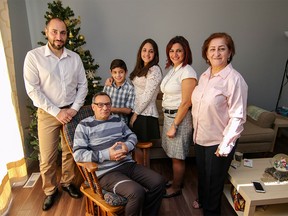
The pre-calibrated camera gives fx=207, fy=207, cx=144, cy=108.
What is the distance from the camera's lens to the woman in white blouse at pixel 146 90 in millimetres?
1844

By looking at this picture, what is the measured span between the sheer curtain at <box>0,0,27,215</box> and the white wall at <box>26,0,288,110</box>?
901 mm

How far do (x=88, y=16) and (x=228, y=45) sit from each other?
2228 mm

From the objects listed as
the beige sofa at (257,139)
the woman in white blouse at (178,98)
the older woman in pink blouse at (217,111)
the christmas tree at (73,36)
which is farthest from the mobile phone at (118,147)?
the christmas tree at (73,36)

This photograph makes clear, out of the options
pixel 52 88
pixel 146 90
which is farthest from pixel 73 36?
pixel 146 90

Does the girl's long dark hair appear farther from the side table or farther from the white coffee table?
the side table

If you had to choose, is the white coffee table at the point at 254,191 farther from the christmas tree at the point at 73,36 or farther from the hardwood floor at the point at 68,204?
the christmas tree at the point at 73,36

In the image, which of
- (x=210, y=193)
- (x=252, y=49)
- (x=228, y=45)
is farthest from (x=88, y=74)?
(x=252, y=49)

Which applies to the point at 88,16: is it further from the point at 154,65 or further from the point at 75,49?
the point at 154,65

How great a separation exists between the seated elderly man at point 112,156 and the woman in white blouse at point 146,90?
0.69 feet

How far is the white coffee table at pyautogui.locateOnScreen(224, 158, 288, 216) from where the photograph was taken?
1.51m

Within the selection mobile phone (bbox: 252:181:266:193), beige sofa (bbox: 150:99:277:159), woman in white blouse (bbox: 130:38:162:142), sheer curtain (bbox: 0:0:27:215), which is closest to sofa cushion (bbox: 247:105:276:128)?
beige sofa (bbox: 150:99:277:159)

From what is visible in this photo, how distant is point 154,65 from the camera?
1.87 meters

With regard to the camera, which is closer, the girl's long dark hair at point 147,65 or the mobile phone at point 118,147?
the mobile phone at point 118,147

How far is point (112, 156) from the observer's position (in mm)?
1590
